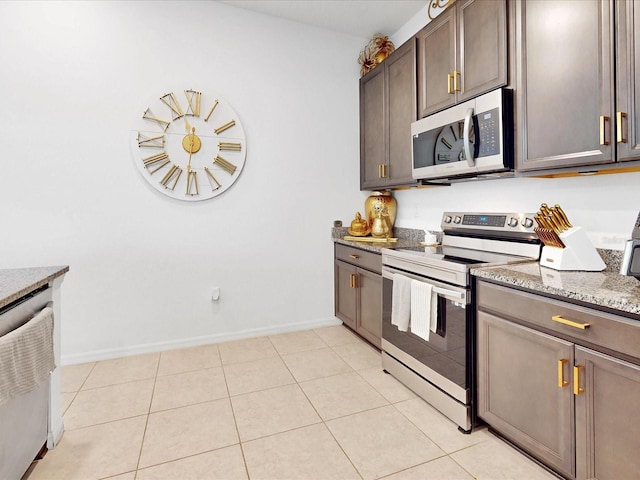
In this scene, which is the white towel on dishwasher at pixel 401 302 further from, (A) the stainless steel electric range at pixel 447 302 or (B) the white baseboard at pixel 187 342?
(B) the white baseboard at pixel 187 342

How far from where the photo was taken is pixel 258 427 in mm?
1882

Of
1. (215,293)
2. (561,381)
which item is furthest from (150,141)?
(561,381)

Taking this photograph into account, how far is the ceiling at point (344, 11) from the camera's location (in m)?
2.94

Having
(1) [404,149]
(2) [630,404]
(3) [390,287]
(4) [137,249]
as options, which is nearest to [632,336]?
(2) [630,404]

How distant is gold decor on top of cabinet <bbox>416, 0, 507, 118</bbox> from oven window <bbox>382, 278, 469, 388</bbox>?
1263mm

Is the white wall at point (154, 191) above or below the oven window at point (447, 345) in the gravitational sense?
above

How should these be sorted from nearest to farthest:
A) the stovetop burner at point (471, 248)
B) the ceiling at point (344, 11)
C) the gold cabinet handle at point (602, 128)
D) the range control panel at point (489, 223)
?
the gold cabinet handle at point (602, 128) → the stovetop burner at point (471, 248) → the range control panel at point (489, 223) → the ceiling at point (344, 11)

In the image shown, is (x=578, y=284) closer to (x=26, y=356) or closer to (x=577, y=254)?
(x=577, y=254)

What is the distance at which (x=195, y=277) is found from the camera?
9.89ft

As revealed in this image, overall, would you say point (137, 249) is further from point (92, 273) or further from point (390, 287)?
point (390, 287)

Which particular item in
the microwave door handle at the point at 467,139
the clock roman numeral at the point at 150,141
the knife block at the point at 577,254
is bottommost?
the knife block at the point at 577,254

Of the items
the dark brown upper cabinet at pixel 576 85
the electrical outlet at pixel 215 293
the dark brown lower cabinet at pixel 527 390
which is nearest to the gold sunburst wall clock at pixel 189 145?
the electrical outlet at pixel 215 293

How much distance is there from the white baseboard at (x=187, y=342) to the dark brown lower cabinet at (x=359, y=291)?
0.31 meters

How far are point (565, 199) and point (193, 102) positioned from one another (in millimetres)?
2745
